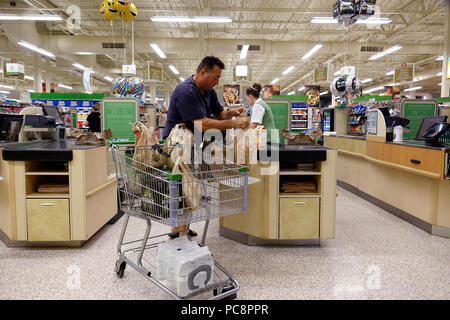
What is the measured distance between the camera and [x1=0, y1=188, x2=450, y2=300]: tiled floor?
253 cm

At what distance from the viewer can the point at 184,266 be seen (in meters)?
2.15

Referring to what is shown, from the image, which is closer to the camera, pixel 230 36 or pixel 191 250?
pixel 191 250

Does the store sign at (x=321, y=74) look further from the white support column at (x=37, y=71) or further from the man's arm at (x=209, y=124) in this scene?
the white support column at (x=37, y=71)

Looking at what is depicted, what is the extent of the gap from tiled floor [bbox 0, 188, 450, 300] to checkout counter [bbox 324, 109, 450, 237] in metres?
0.33

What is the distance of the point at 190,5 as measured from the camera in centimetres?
1222

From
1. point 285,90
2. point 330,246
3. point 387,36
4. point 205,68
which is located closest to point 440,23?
point 387,36

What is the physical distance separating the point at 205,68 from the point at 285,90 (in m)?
34.0

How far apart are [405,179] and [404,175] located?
0.19 feet

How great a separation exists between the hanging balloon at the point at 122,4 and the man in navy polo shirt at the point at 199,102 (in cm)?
377

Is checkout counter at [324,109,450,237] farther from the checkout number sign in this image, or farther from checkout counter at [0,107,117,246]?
the checkout number sign

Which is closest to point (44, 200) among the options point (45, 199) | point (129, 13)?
point (45, 199)

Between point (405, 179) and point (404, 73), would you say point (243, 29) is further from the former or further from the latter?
point (405, 179)

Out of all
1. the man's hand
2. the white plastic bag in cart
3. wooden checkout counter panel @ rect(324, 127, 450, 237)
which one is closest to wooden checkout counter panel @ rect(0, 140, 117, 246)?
the white plastic bag in cart
